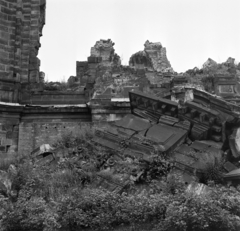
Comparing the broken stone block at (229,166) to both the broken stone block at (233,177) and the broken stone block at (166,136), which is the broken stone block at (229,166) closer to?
the broken stone block at (233,177)

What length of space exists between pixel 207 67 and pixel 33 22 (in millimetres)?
8202

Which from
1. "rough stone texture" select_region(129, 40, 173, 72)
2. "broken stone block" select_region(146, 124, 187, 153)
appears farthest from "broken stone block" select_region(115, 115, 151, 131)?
"rough stone texture" select_region(129, 40, 173, 72)

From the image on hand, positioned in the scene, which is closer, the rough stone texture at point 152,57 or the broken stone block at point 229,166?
the broken stone block at point 229,166

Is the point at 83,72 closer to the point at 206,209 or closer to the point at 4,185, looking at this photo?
the point at 4,185

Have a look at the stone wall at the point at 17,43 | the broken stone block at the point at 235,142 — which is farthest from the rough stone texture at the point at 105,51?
the broken stone block at the point at 235,142

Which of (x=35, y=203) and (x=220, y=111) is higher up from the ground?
(x=220, y=111)

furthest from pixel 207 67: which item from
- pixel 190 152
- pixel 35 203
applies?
pixel 35 203

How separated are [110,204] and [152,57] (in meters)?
16.6

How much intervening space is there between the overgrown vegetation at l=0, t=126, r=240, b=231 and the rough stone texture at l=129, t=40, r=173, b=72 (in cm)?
1342

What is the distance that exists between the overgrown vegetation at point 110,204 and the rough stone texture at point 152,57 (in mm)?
13423

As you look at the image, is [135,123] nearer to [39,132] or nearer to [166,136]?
[166,136]

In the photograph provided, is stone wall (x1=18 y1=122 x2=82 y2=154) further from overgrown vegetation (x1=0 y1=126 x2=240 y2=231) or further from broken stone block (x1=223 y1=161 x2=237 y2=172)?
broken stone block (x1=223 y1=161 x2=237 y2=172)

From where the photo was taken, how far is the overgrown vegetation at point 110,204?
801 cm

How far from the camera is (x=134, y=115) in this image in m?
13.5
